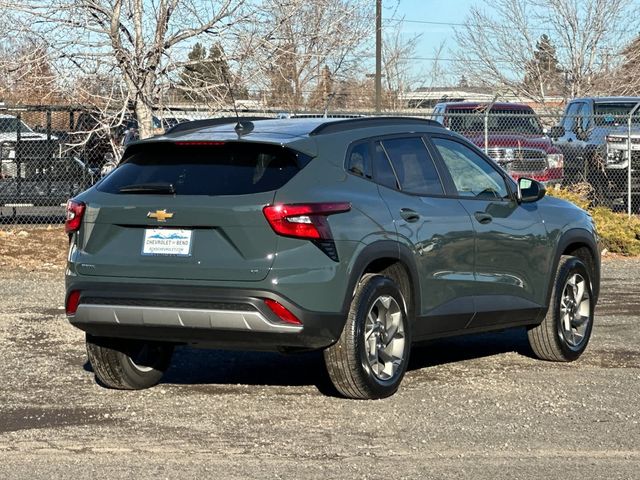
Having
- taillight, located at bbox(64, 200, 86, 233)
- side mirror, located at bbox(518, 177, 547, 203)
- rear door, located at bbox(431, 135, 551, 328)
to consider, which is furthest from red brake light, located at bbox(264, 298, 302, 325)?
side mirror, located at bbox(518, 177, 547, 203)

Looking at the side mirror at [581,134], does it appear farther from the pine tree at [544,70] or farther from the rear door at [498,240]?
the rear door at [498,240]

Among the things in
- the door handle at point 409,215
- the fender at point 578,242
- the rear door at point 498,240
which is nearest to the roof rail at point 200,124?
the door handle at point 409,215

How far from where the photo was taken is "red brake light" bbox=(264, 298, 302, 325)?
6.80 meters

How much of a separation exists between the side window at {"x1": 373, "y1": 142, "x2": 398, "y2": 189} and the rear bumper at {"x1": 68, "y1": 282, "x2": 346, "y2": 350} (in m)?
1.07

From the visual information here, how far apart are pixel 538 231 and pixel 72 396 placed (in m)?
3.48

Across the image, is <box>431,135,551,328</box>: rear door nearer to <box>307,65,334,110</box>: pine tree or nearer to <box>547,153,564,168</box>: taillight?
<box>307,65,334,110</box>: pine tree

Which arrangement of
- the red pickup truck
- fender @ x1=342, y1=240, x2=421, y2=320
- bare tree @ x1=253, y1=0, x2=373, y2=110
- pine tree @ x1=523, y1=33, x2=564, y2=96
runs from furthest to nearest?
pine tree @ x1=523, y1=33, x2=564, y2=96 < the red pickup truck < bare tree @ x1=253, y1=0, x2=373, y2=110 < fender @ x1=342, y1=240, x2=421, y2=320

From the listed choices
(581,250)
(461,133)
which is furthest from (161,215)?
(461,133)

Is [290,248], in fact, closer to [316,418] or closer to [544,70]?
[316,418]

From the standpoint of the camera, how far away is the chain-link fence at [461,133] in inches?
714

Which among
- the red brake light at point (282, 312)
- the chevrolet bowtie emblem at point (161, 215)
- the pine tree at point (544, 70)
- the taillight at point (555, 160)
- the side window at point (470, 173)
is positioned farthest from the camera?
the pine tree at point (544, 70)

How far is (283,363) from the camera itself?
911cm

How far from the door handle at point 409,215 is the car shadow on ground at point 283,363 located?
1.20 metres

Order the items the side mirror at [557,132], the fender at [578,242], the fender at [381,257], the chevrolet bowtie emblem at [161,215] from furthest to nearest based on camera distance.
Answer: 1. the side mirror at [557,132]
2. the fender at [578,242]
3. the fender at [381,257]
4. the chevrolet bowtie emblem at [161,215]
